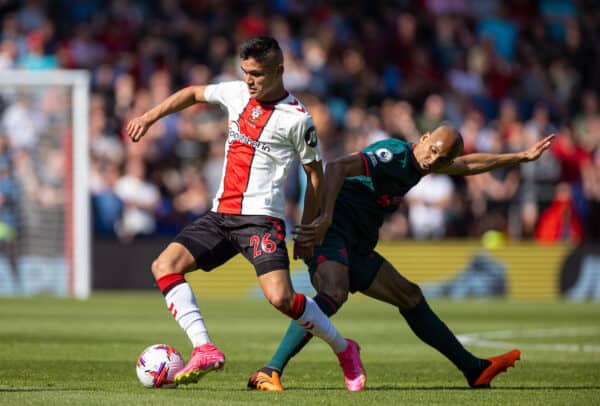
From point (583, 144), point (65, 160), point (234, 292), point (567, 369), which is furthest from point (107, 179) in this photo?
point (567, 369)

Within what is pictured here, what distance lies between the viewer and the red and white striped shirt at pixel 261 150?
7633 millimetres

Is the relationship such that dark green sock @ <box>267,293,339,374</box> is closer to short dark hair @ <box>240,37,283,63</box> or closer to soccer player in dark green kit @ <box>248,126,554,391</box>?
soccer player in dark green kit @ <box>248,126,554,391</box>

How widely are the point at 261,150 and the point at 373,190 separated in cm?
109

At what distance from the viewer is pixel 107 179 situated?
19047 mm

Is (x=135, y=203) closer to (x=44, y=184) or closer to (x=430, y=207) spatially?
(x=44, y=184)

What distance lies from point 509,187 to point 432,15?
5.47 m

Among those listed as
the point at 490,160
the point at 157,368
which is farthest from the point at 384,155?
the point at 157,368

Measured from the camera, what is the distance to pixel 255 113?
771cm

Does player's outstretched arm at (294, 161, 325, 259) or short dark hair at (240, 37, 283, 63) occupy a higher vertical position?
short dark hair at (240, 37, 283, 63)

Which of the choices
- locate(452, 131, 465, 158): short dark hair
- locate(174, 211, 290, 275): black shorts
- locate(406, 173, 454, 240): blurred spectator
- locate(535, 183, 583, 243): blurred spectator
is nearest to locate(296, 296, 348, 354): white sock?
locate(174, 211, 290, 275): black shorts

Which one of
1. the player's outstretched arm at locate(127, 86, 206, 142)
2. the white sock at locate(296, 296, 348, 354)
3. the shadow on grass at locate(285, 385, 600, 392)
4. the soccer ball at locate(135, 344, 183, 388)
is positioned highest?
the player's outstretched arm at locate(127, 86, 206, 142)

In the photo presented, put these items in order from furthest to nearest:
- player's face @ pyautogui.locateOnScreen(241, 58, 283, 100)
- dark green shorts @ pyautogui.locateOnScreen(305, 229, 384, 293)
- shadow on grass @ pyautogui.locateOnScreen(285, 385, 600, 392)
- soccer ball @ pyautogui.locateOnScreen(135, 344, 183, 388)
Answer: dark green shorts @ pyautogui.locateOnScreen(305, 229, 384, 293) < shadow on grass @ pyautogui.locateOnScreen(285, 385, 600, 392) < soccer ball @ pyautogui.locateOnScreen(135, 344, 183, 388) < player's face @ pyautogui.locateOnScreen(241, 58, 283, 100)

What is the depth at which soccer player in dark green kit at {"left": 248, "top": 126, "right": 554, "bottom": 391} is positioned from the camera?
8.02 metres

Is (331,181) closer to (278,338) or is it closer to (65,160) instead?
(278,338)
